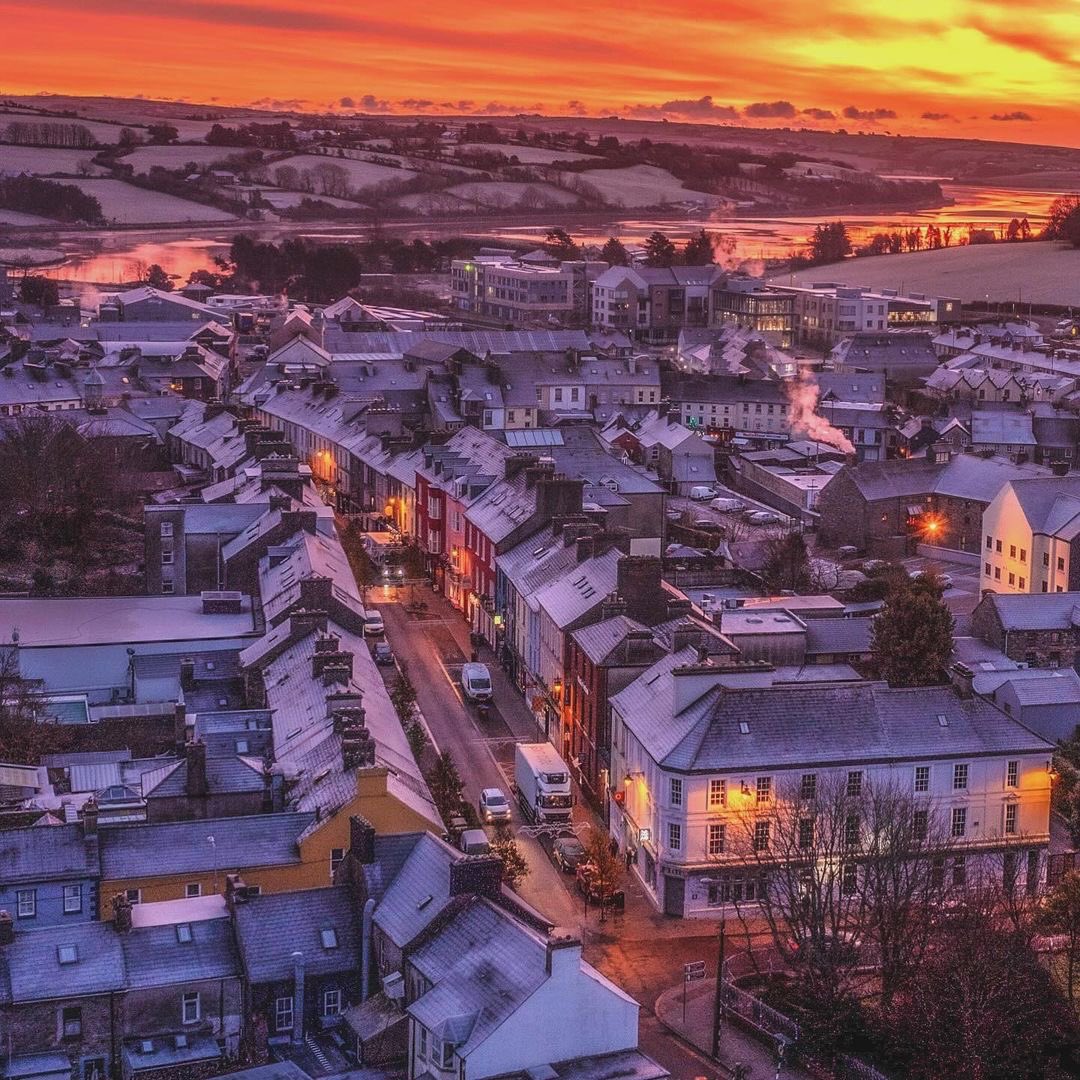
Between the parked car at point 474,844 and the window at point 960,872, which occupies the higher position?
the parked car at point 474,844

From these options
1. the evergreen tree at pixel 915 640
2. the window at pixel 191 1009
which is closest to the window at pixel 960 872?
the evergreen tree at pixel 915 640

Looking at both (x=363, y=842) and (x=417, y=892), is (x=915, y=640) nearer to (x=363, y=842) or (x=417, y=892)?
(x=363, y=842)

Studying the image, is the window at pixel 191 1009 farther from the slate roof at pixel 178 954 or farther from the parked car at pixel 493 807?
the parked car at pixel 493 807

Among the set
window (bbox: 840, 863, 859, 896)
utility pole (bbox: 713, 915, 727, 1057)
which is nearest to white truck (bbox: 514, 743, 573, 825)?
window (bbox: 840, 863, 859, 896)

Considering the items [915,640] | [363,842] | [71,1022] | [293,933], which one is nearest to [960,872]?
[915,640]

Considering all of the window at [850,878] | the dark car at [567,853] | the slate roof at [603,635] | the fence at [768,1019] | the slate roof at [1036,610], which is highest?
the slate roof at [603,635]

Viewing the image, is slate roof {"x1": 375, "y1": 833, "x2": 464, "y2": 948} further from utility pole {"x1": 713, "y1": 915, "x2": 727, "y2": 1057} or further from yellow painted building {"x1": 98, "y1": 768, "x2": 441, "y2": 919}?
utility pole {"x1": 713, "y1": 915, "x2": 727, "y2": 1057}
